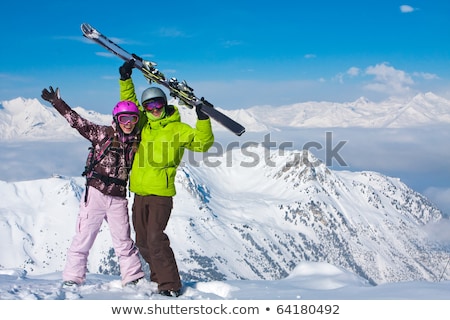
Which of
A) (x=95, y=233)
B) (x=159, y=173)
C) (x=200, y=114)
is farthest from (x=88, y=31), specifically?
(x=95, y=233)

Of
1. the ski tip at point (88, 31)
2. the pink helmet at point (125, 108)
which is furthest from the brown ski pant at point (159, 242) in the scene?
the ski tip at point (88, 31)

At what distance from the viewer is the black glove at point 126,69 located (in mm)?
9727

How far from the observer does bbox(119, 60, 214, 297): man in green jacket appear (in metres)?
9.10

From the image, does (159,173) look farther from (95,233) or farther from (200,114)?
(95,233)

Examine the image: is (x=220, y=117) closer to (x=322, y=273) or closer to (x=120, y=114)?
(x=120, y=114)

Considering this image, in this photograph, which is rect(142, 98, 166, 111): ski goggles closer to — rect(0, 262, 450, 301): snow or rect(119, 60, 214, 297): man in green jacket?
rect(119, 60, 214, 297): man in green jacket

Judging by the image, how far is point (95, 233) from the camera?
9.79 meters

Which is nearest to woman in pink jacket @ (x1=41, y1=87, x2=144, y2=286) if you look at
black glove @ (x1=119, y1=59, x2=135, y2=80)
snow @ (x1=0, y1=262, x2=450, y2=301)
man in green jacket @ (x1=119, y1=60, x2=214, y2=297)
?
man in green jacket @ (x1=119, y1=60, x2=214, y2=297)

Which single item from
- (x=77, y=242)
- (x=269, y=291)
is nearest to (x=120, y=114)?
(x=77, y=242)

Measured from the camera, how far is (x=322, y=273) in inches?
494

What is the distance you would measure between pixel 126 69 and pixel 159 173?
7.64ft

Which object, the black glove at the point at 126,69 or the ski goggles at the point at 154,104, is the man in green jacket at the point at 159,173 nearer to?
the ski goggles at the point at 154,104

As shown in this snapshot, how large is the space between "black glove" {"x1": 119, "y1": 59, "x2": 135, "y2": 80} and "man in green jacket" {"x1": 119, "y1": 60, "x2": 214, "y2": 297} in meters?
0.86
